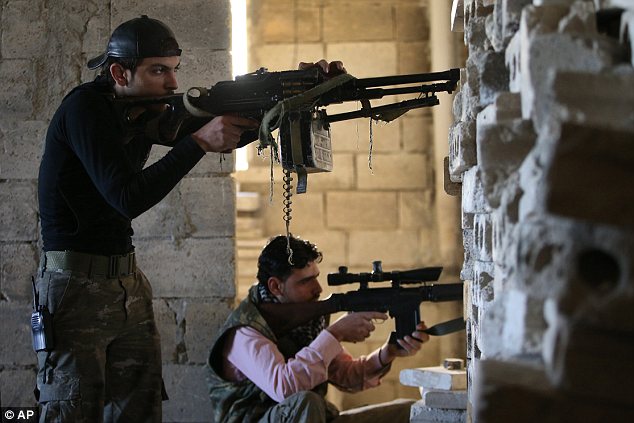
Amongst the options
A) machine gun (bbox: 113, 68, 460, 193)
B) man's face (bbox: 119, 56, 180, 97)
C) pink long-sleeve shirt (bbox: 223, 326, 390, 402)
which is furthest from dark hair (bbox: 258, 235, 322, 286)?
man's face (bbox: 119, 56, 180, 97)

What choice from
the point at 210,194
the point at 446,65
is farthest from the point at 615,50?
the point at 446,65

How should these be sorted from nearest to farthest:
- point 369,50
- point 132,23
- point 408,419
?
point 132,23 < point 408,419 < point 369,50

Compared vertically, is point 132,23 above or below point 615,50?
above

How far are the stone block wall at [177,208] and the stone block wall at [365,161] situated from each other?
1879 millimetres

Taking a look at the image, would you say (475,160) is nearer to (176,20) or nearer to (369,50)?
(176,20)

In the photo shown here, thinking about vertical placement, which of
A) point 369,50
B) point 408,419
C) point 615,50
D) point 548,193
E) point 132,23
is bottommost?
point 408,419

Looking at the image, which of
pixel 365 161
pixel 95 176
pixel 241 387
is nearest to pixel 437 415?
pixel 241 387

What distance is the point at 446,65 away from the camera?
5.51 m

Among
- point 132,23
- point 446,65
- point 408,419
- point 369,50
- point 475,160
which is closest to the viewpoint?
point 475,160

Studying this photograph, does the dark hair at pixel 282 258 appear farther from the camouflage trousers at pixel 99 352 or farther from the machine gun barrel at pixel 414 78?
the machine gun barrel at pixel 414 78

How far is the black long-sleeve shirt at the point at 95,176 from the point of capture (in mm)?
2713

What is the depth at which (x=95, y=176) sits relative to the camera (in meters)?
2.74

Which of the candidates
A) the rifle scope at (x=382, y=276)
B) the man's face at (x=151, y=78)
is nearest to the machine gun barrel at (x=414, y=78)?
the man's face at (x=151, y=78)

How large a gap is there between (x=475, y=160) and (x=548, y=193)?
1005mm
